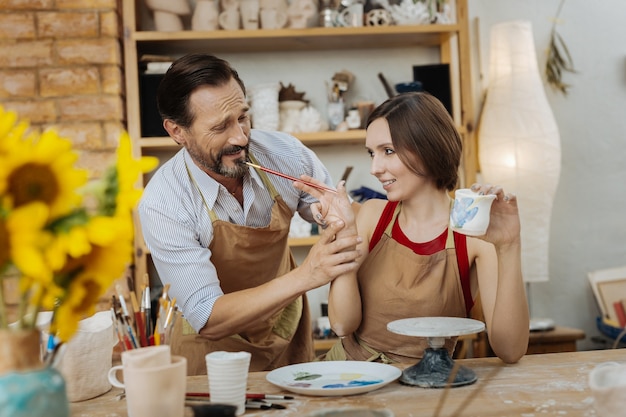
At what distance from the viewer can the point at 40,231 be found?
836 millimetres

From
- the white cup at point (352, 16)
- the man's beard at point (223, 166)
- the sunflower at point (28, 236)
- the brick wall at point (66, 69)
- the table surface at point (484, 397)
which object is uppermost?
the white cup at point (352, 16)

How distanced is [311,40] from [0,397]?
2.82 meters

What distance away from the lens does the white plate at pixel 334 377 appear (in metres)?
1.35

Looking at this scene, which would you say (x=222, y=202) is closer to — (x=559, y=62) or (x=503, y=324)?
(x=503, y=324)

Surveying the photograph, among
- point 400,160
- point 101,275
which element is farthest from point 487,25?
point 101,275

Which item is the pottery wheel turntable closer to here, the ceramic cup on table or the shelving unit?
the ceramic cup on table

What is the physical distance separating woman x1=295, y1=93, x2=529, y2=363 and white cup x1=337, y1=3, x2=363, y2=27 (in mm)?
1554

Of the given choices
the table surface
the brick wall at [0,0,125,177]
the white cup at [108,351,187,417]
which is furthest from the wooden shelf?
the white cup at [108,351,187,417]

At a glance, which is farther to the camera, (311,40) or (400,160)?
(311,40)

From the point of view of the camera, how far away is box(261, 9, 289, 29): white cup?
3.39 meters

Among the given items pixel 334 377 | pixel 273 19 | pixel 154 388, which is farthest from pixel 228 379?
pixel 273 19

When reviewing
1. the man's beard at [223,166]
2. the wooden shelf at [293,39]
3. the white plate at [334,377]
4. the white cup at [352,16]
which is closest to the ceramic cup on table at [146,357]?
the white plate at [334,377]

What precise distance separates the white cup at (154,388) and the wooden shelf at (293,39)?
8.00ft

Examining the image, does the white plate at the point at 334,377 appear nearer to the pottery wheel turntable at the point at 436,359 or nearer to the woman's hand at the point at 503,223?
the pottery wheel turntable at the point at 436,359
